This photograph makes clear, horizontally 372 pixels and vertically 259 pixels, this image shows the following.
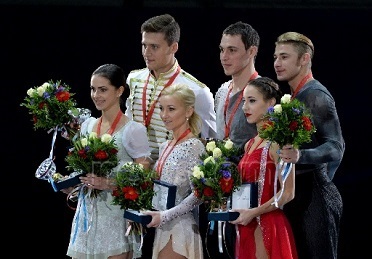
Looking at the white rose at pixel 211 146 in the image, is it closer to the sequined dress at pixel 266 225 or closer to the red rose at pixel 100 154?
the sequined dress at pixel 266 225

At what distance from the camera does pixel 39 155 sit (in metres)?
7.20

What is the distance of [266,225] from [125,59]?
81.8 inches

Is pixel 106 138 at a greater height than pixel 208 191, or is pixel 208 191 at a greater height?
pixel 106 138

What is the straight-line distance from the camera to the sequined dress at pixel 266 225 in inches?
212

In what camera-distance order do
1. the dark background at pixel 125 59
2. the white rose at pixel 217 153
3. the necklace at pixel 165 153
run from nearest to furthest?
1. the white rose at pixel 217 153
2. the necklace at pixel 165 153
3. the dark background at pixel 125 59

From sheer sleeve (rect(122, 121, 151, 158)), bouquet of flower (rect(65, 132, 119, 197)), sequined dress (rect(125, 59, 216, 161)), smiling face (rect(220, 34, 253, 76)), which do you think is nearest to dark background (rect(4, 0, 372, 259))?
sequined dress (rect(125, 59, 216, 161))

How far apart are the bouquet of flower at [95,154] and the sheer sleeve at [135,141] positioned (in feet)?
0.30

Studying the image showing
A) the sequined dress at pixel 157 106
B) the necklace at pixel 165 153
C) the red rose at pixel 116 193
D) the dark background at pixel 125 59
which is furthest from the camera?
the dark background at pixel 125 59

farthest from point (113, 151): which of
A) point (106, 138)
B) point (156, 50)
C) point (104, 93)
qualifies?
point (156, 50)

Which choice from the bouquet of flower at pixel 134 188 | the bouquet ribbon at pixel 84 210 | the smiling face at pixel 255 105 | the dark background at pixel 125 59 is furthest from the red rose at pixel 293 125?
the dark background at pixel 125 59

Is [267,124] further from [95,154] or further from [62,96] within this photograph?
[62,96]

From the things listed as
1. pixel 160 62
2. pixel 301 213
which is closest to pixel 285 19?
pixel 160 62

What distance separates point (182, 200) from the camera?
569cm

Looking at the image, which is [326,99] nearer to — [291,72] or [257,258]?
[291,72]
